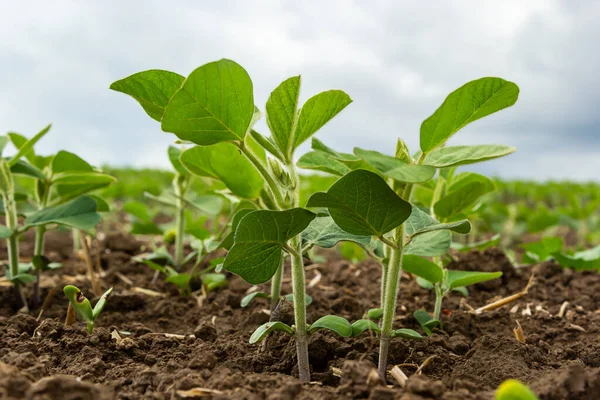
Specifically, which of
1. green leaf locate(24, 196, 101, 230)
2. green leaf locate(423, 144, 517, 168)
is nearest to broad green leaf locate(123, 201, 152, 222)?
green leaf locate(24, 196, 101, 230)

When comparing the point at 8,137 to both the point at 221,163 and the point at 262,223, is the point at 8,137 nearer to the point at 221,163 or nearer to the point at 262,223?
the point at 221,163

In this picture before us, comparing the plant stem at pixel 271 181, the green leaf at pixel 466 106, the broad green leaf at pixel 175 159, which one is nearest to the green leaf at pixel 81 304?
the plant stem at pixel 271 181

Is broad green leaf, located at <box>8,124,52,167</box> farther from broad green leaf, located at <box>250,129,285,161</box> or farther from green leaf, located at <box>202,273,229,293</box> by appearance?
broad green leaf, located at <box>250,129,285,161</box>

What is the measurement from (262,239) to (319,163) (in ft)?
0.86

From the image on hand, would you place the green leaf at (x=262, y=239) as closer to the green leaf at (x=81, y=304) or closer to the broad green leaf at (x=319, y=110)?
the broad green leaf at (x=319, y=110)

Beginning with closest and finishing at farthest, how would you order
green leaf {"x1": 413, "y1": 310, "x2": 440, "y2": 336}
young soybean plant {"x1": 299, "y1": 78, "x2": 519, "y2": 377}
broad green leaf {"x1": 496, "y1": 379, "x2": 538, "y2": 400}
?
broad green leaf {"x1": 496, "y1": 379, "x2": 538, "y2": 400} → young soybean plant {"x1": 299, "y1": 78, "x2": 519, "y2": 377} → green leaf {"x1": 413, "y1": 310, "x2": 440, "y2": 336}

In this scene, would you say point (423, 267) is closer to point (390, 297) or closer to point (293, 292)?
point (390, 297)

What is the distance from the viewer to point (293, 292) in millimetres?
1558

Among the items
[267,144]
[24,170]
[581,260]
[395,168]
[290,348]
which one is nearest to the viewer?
[395,168]

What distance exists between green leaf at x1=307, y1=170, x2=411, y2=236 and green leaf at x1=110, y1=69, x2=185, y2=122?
0.40 meters

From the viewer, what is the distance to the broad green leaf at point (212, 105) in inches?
46.6

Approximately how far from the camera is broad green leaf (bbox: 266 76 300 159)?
1321 millimetres

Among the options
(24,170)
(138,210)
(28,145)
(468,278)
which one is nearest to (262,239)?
(468,278)

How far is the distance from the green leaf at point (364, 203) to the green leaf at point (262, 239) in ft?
0.19
